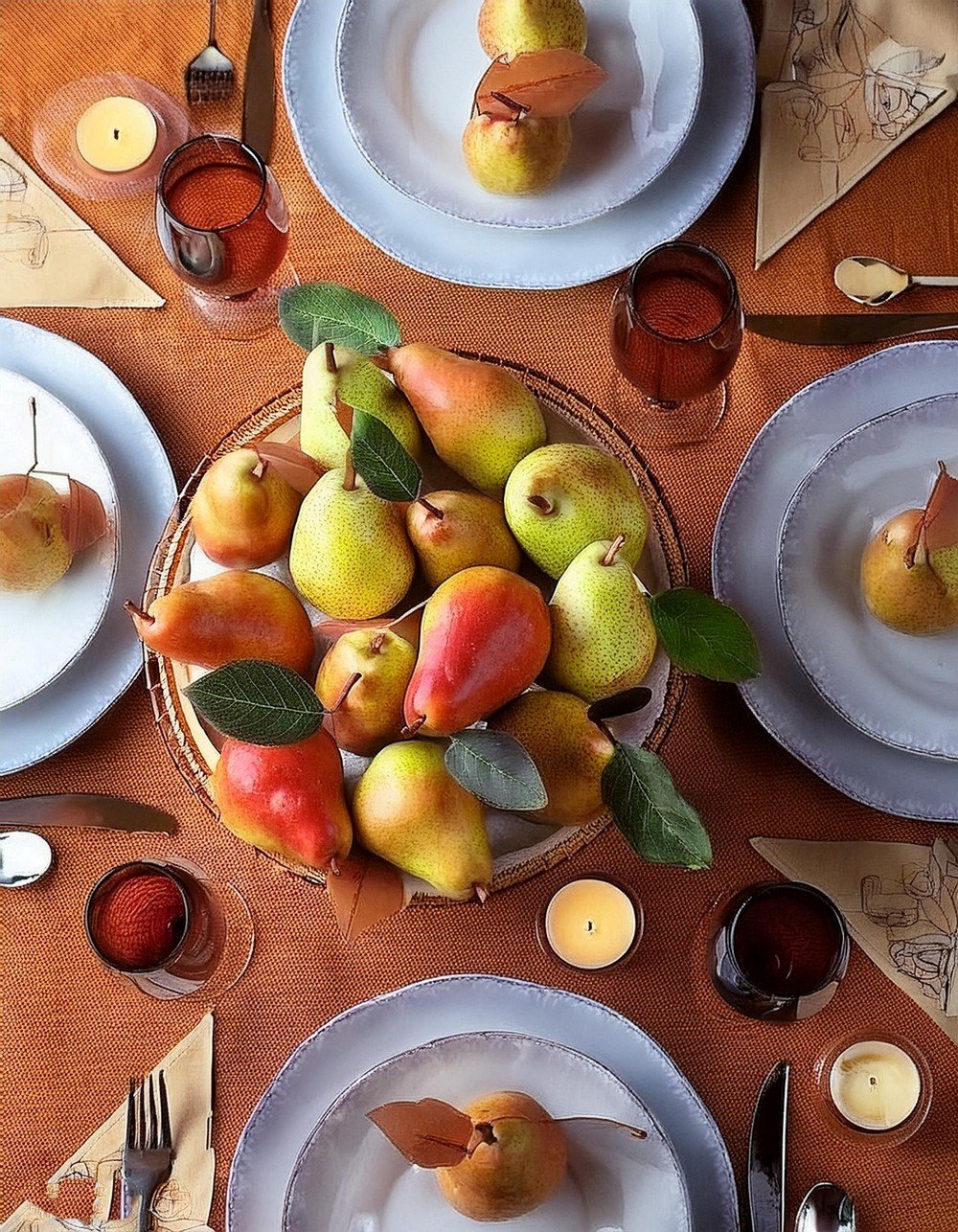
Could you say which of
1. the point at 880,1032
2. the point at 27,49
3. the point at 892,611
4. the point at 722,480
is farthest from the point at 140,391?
the point at 880,1032

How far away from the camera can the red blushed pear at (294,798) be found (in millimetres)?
624

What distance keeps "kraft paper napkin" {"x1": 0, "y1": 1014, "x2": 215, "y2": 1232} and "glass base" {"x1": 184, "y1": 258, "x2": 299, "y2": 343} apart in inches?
18.1

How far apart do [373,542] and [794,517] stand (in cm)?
26

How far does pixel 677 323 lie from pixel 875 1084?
1.57 ft

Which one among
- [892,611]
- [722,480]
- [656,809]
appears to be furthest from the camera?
[722,480]

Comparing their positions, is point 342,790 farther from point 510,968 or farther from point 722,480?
point 722,480

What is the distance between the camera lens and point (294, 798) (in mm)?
623

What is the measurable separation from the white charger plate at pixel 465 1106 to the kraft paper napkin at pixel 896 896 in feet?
0.62

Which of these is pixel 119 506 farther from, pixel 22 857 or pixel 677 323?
pixel 677 323

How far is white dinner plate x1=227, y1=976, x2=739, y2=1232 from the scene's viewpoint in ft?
2.29

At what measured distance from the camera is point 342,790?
25.5 inches

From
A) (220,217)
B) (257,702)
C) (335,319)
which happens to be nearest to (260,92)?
(220,217)

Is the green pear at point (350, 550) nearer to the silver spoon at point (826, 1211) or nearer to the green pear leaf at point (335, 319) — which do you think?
the green pear leaf at point (335, 319)

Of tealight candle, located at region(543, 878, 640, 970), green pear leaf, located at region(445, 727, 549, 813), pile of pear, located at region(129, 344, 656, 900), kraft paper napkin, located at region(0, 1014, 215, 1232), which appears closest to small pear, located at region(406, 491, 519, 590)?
pile of pear, located at region(129, 344, 656, 900)
